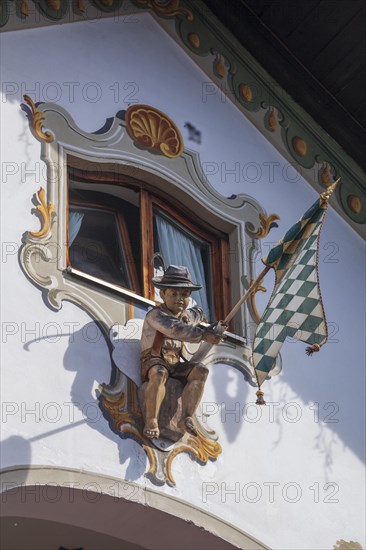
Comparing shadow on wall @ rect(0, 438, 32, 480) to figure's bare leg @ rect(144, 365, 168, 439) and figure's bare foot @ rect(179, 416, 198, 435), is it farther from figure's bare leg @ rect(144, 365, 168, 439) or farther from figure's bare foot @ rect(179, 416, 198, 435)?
figure's bare foot @ rect(179, 416, 198, 435)

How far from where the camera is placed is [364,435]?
8711mm

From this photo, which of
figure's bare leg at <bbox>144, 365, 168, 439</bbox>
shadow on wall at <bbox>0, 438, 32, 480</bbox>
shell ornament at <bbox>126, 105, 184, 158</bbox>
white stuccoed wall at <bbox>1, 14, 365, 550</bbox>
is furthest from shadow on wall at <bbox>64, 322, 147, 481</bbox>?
shell ornament at <bbox>126, 105, 184, 158</bbox>

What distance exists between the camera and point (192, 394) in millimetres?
7820

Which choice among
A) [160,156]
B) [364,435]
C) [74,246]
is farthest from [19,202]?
[364,435]

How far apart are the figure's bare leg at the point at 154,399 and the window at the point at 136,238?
2.37 ft

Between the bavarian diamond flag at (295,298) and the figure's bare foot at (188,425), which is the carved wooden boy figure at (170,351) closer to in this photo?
the figure's bare foot at (188,425)

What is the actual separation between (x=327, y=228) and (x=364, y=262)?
0.31 metres

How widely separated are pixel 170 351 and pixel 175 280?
0.36 metres

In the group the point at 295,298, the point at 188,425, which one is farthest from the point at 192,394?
the point at 295,298

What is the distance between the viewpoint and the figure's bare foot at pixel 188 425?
25.7 ft

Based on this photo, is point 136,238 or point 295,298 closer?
point 295,298

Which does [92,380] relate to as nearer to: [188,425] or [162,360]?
[162,360]

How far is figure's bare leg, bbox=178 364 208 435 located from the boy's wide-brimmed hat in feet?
1.35

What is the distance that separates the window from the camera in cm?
843
